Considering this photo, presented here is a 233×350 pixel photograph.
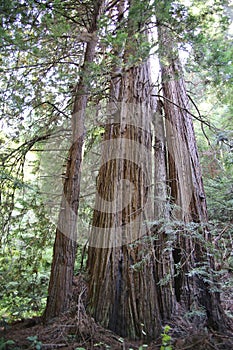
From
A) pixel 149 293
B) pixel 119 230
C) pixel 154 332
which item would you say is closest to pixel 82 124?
pixel 119 230

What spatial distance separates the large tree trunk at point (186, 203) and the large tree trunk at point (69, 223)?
136 centimetres

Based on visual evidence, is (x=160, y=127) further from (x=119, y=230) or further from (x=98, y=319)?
(x=98, y=319)

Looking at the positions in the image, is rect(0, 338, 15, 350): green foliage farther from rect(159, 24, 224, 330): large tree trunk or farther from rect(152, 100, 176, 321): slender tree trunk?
rect(159, 24, 224, 330): large tree trunk

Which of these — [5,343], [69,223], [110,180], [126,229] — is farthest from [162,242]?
[5,343]

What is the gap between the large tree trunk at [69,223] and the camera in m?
3.68

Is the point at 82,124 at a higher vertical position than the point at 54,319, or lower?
higher

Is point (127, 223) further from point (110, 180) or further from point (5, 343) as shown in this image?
point (5, 343)

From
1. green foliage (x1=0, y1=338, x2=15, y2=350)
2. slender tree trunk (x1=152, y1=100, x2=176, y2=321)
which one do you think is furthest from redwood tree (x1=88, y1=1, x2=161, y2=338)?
green foliage (x1=0, y1=338, x2=15, y2=350)

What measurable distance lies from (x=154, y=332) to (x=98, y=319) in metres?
0.66

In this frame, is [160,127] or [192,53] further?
[160,127]

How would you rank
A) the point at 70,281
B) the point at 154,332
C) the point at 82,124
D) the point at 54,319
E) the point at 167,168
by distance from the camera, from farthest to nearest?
1. the point at 167,168
2. the point at 82,124
3. the point at 70,281
4. the point at 54,319
5. the point at 154,332

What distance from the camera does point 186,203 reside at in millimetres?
4270

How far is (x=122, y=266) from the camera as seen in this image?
3.47 m

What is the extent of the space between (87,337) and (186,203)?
2.31 metres
